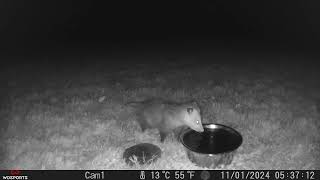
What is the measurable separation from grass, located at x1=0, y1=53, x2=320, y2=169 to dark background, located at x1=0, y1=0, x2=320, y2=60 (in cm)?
325

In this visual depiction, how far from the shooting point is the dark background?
12.9 meters

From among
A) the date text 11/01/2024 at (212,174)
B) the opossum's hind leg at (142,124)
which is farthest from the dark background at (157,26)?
the date text 11/01/2024 at (212,174)

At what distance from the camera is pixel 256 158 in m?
5.61

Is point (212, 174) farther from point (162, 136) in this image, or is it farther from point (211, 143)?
point (162, 136)

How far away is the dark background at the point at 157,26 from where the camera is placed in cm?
1287

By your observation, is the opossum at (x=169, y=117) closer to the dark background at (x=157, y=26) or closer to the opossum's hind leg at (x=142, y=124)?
the opossum's hind leg at (x=142, y=124)

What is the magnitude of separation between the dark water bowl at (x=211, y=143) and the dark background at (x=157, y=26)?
23.9 ft

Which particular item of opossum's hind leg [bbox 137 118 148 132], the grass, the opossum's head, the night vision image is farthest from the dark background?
the opossum's head

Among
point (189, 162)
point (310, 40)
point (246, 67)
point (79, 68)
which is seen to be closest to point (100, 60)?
point (79, 68)

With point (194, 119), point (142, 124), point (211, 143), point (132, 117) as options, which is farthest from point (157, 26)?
point (211, 143)

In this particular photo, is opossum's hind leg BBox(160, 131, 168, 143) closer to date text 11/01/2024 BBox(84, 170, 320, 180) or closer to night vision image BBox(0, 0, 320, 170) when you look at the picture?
night vision image BBox(0, 0, 320, 170)

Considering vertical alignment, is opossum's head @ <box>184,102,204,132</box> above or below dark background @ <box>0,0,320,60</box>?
below

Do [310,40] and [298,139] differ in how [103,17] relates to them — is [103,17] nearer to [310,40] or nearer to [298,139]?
[310,40]

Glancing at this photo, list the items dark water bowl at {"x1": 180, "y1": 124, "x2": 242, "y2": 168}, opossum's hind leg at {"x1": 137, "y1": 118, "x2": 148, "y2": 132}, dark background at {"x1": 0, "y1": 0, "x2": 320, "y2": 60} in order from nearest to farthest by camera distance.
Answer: dark water bowl at {"x1": 180, "y1": 124, "x2": 242, "y2": 168}
opossum's hind leg at {"x1": 137, "y1": 118, "x2": 148, "y2": 132}
dark background at {"x1": 0, "y1": 0, "x2": 320, "y2": 60}
